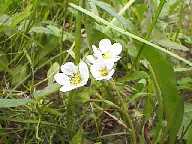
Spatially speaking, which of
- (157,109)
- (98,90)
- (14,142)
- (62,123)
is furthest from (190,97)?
(14,142)

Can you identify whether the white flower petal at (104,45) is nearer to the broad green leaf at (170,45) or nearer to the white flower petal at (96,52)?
the white flower petal at (96,52)

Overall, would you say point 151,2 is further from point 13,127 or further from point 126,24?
point 13,127

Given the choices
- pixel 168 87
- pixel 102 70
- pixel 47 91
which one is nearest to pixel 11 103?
pixel 47 91

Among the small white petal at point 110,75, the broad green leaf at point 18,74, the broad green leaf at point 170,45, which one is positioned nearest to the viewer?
the small white petal at point 110,75

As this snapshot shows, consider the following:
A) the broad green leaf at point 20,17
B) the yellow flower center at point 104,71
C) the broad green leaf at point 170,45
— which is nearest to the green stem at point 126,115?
the yellow flower center at point 104,71

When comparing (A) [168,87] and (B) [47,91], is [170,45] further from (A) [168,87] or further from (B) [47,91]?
(B) [47,91]

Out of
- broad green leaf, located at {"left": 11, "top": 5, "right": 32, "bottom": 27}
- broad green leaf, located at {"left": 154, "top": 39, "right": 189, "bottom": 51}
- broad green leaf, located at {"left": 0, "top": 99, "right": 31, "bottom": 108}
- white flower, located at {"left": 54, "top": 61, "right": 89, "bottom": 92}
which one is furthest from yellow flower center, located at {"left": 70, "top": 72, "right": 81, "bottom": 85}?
broad green leaf, located at {"left": 11, "top": 5, "right": 32, "bottom": 27}
